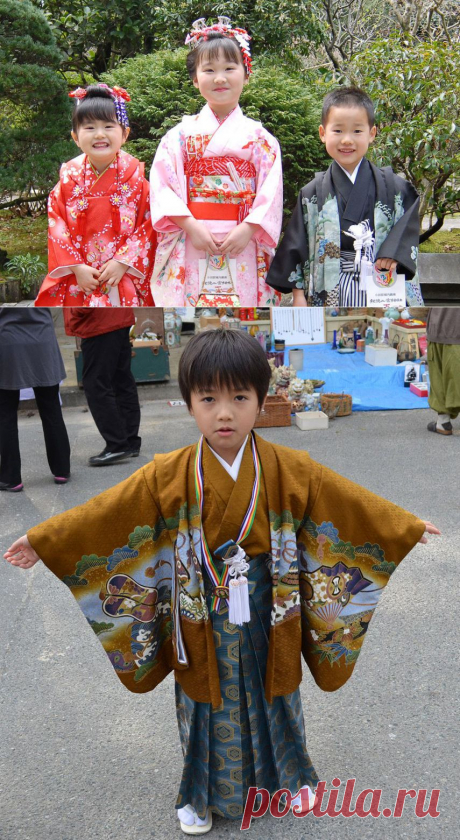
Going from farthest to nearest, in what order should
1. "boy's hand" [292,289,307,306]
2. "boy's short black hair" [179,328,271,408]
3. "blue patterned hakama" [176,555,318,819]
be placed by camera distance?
"boy's hand" [292,289,307,306], "blue patterned hakama" [176,555,318,819], "boy's short black hair" [179,328,271,408]

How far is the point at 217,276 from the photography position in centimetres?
185

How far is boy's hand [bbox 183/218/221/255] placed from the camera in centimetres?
177

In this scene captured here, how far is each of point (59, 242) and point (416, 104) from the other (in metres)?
0.94

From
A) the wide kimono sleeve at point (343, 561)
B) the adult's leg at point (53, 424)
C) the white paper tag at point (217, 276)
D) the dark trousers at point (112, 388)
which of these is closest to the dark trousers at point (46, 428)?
the adult's leg at point (53, 424)

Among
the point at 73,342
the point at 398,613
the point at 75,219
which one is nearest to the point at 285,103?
the point at 75,219

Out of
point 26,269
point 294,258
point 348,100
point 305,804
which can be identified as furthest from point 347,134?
point 305,804

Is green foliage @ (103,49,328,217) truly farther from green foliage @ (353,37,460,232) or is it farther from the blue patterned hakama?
the blue patterned hakama

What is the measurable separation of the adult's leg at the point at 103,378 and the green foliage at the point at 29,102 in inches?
19.7

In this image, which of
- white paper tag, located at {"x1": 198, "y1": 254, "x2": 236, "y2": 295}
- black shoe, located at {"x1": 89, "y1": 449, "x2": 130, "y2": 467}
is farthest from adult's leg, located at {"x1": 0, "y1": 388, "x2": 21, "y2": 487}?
white paper tag, located at {"x1": 198, "y1": 254, "x2": 236, "y2": 295}

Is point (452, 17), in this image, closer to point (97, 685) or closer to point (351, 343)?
point (351, 343)

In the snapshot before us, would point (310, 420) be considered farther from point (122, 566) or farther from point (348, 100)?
point (348, 100)

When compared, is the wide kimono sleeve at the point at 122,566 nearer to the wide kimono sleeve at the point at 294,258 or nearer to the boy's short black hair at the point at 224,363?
the boy's short black hair at the point at 224,363

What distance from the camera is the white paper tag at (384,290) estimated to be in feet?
5.95

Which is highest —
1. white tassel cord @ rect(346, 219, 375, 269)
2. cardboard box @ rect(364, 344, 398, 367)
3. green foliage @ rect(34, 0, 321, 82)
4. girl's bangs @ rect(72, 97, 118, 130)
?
green foliage @ rect(34, 0, 321, 82)
